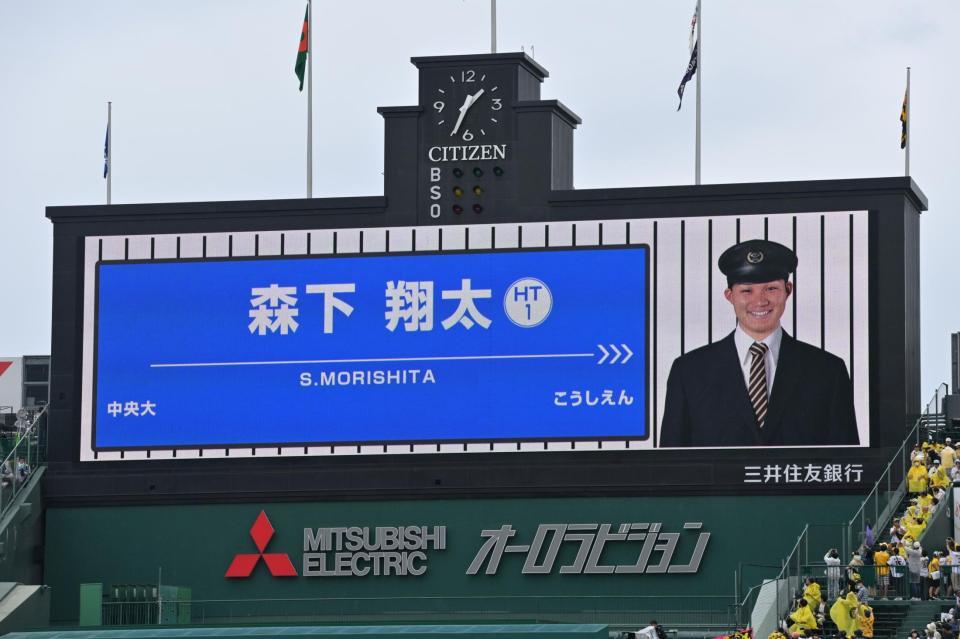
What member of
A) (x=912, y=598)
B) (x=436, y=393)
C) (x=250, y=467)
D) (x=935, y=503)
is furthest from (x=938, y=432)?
(x=250, y=467)

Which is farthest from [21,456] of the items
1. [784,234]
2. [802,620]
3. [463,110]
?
[802,620]

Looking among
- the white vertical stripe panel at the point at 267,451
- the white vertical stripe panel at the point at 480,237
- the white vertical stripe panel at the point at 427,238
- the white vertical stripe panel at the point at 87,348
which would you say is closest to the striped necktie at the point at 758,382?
the white vertical stripe panel at the point at 480,237

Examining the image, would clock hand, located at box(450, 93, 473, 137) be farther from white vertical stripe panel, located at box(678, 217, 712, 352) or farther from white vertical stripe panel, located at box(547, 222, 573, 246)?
white vertical stripe panel, located at box(678, 217, 712, 352)

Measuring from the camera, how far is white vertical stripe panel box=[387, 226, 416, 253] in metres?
57.1

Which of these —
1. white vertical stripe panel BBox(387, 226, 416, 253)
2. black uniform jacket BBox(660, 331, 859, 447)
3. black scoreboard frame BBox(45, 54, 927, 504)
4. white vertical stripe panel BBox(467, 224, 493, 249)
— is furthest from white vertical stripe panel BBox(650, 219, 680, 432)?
white vertical stripe panel BBox(387, 226, 416, 253)

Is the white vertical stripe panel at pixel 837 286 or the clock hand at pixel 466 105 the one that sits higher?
the clock hand at pixel 466 105

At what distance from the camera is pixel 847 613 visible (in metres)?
48.6

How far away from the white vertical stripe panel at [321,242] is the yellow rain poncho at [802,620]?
14752 millimetres

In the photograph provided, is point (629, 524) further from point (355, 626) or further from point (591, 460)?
point (355, 626)

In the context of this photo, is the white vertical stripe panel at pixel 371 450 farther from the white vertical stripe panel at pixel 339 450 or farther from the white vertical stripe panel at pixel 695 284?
the white vertical stripe panel at pixel 695 284

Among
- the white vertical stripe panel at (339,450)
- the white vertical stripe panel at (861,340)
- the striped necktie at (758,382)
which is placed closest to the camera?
the white vertical stripe panel at (861,340)

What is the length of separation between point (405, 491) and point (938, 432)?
1198 cm

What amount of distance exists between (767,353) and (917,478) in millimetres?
4287

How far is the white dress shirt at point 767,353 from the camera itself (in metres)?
55.1
